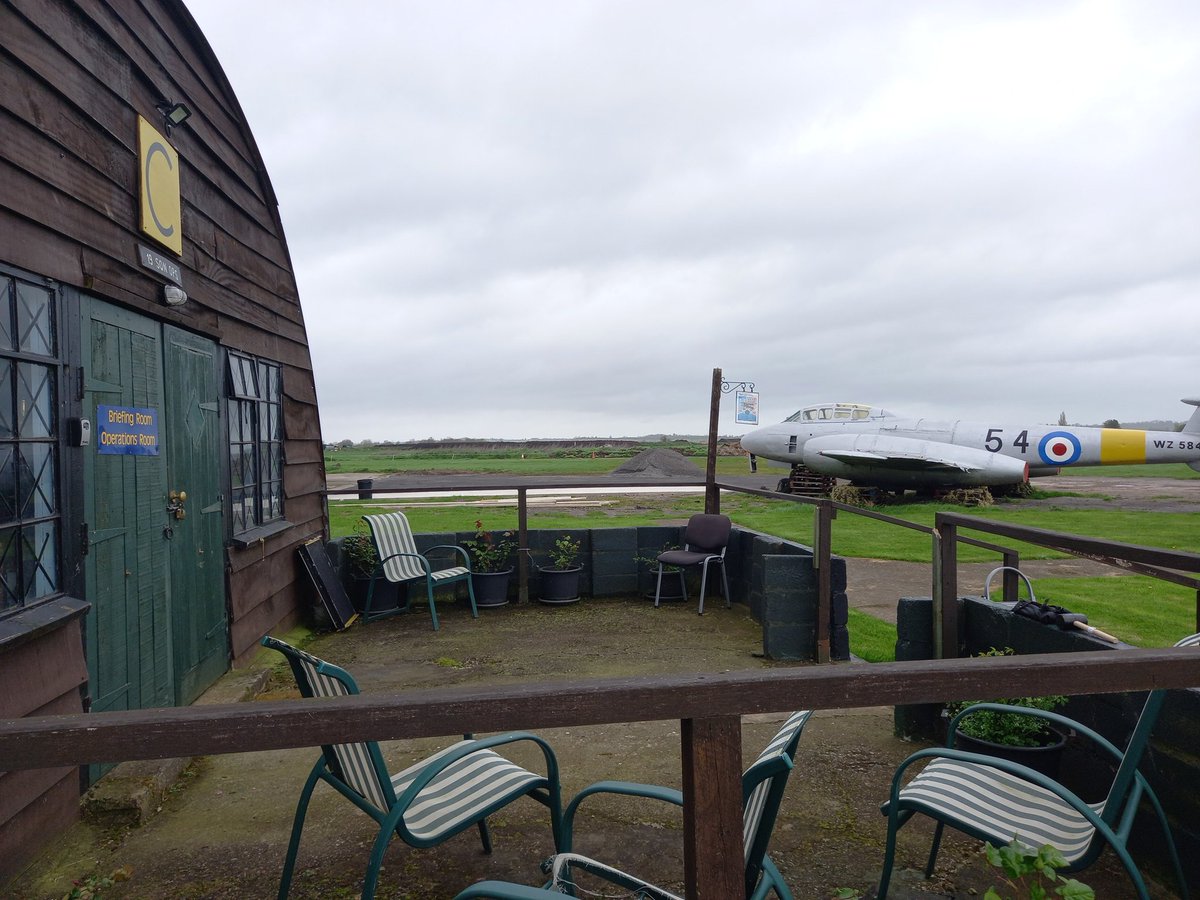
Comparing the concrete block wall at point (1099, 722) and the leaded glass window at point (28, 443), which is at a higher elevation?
the leaded glass window at point (28, 443)

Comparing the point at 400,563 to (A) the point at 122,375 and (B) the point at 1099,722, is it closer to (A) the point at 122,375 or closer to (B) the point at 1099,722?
(A) the point at 122,375

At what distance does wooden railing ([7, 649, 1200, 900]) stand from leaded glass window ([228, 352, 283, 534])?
4331mm

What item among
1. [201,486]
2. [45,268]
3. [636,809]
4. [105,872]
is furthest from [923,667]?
[201,486]

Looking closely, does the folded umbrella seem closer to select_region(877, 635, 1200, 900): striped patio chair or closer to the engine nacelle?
select_region(877, 635, 1200, 900): striped patio chair

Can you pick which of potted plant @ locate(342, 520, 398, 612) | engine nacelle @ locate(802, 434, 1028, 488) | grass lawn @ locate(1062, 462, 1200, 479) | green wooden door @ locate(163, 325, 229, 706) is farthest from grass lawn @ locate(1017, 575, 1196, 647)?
grass lawn @ locate(1062, 462, 1200, 479)

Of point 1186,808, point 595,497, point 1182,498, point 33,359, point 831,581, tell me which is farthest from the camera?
point 595,497

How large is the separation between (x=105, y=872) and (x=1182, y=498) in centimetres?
2324

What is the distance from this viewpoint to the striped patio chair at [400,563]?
22.1 feet

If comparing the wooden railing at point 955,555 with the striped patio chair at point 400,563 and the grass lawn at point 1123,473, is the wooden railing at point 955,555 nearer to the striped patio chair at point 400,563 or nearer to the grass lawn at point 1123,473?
the striped patio chair at point 400,563

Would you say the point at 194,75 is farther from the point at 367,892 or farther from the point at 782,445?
the point at 782,445

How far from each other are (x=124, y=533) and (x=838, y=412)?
19103 millimetres

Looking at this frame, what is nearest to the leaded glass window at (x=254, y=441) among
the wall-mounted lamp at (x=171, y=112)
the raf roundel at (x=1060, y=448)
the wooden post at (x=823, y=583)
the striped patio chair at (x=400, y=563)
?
the striped patio chair at (x=400, y=563)

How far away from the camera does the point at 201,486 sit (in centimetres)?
480

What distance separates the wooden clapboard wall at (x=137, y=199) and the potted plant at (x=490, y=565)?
1.51 meters
